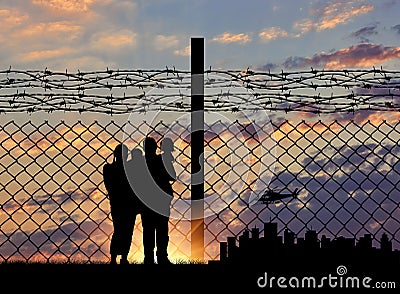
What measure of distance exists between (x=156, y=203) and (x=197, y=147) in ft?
1.96

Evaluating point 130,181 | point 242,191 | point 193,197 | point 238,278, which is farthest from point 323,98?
point 238,278

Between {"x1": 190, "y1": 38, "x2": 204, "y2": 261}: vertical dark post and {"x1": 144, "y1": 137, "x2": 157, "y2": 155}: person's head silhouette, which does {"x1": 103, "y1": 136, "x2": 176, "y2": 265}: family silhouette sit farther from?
{"x1": 190, "y1": 38, "x2": 204, "y2": 261}: vertical dark post

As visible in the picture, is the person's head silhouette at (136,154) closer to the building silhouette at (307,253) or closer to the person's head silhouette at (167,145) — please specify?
the person's head silhouette at (167,145)

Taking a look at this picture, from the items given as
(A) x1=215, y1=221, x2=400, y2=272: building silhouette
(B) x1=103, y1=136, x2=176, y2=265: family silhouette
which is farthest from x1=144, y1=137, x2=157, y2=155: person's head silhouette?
(A) x1=215, y1=221, x2=400, y2=272: building silhouette

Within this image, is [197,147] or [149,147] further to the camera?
[149,147]

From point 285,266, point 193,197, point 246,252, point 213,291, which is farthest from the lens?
point 193,197

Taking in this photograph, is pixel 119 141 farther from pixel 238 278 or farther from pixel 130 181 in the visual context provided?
pixel 238 278

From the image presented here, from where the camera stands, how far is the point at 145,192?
5648 millimetres

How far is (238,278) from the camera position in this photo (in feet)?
14.1

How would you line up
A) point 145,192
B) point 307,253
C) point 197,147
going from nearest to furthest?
point 307,253, point 197,147, point 145,192

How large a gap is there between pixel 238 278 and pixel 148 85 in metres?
2.18

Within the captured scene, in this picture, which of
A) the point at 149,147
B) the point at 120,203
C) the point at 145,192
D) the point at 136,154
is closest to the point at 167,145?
the point at 149,147

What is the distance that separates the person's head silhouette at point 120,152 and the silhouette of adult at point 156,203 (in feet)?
0.64

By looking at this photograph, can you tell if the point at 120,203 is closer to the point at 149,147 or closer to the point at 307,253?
the point at 149,147
